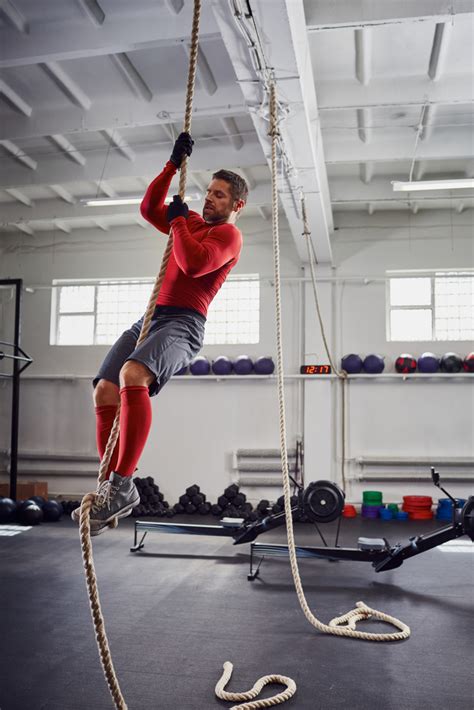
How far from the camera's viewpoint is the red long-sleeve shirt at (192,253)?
6.68ft

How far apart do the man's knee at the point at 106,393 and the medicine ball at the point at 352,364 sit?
5.85 meters

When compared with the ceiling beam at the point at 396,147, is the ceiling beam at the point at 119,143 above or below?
above

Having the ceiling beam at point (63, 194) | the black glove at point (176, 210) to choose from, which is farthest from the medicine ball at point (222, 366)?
the black glove at point (176, 210)

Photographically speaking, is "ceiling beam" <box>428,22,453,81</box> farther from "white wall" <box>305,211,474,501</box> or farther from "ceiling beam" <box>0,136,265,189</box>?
"white wall" <box>305,211,474,501</box>

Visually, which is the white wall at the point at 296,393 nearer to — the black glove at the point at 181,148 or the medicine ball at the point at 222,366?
the medicine ball at the point at 222,366

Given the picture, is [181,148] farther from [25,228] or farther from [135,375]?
[25,228]

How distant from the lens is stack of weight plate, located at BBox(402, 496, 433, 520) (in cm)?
726

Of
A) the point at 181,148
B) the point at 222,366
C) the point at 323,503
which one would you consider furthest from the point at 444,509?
the point at 181,148

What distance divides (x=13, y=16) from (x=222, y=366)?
187 inches

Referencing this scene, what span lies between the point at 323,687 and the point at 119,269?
7.10 meters

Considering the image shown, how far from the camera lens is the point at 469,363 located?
745 centimetres

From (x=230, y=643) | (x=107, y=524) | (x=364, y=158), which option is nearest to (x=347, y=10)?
(x=364, y=158)

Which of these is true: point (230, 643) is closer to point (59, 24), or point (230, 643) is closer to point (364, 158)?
point (59, 24)

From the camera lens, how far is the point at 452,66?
4.71m
